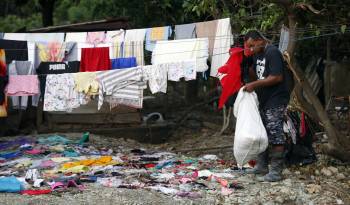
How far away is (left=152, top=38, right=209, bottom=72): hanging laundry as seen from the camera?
352 inches

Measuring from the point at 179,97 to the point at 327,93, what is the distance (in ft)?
15.4

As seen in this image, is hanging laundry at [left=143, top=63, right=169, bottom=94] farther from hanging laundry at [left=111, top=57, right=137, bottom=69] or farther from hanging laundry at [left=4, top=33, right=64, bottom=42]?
hanging laundry at [left=4, top=33, right=64, bottom=42]

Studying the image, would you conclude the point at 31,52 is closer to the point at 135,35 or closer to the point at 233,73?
the point at 135,35

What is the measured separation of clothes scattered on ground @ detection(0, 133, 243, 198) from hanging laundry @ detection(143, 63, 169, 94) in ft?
3.58

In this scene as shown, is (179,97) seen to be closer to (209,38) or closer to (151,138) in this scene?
(151,138)

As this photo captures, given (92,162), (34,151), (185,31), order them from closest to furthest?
(92,162) → (34,151) → (185,31)

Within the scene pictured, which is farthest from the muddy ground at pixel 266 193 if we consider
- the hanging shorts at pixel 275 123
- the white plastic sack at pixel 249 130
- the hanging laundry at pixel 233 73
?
the hanging laundry at pixel 233 73

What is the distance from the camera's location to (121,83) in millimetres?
8969

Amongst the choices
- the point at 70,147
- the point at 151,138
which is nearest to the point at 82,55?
the point at 70,147

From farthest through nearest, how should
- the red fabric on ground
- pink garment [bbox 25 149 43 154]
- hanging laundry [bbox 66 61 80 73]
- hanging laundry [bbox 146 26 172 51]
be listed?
hanging laundry [bbox 146 26 172 51]
hanging laundry [bbox 66 61 80 73]
pink garment [bbox 25 149 43 154]
the red fabric on ground

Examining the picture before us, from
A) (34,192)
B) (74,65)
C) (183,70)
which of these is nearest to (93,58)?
(74,65)

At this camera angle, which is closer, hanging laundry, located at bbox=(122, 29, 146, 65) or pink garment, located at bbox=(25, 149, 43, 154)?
pink garment, located at bbox=(25, 149, 43, 154)

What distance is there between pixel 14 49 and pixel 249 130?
4883 mm

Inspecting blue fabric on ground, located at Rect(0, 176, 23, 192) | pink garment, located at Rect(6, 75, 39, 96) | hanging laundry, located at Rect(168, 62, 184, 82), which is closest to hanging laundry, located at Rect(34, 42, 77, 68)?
pink garment, located at Rect(6, 75, 39, 96)
